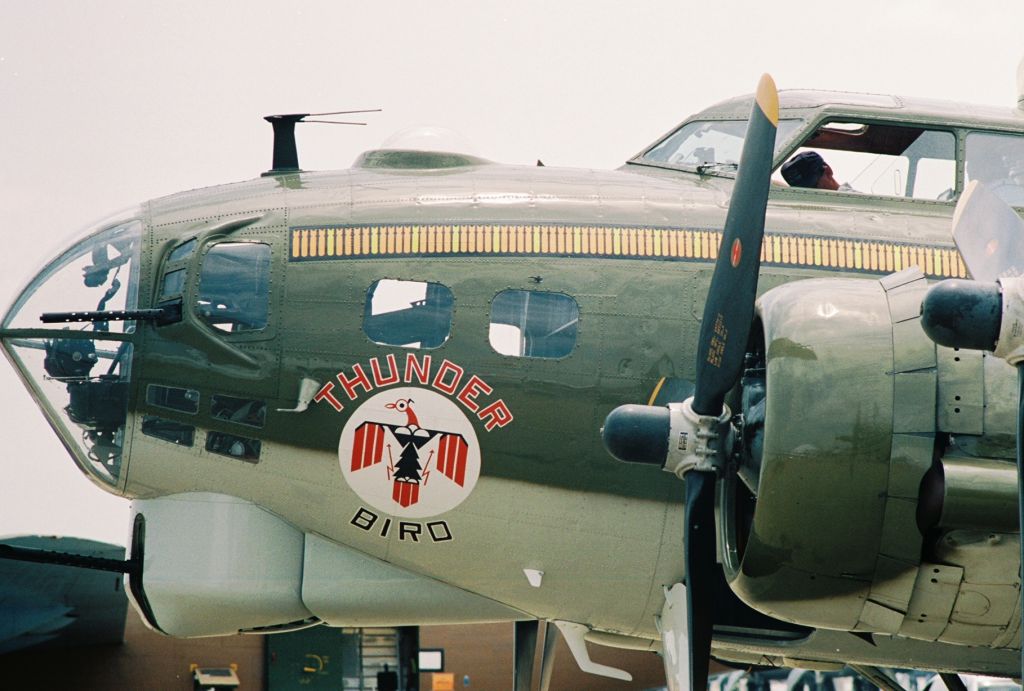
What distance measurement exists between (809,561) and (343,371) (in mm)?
3346

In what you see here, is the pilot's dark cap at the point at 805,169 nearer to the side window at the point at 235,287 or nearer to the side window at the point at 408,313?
the side window at the point at 408,313

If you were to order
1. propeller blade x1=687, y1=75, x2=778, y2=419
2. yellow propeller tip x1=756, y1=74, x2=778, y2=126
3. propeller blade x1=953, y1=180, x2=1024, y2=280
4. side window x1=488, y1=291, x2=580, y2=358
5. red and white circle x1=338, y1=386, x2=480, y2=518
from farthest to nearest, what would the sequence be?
side window x1=488, y1=291, x2=580, y2=358 < red and white circle x1=338, y1=386, x2=480, y2=518 < yellow propeller tip x1=756, y1=74, x2=778, y2=126 < propeller blade x1=687, y1=75, x2=778, y2=419 < propeller blade x1=953, y1=180, x2=1024, y2=280

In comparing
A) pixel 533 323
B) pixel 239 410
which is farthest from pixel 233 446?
pixel 533 323

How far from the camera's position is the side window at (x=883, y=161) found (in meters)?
10.8

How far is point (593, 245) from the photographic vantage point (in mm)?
9953

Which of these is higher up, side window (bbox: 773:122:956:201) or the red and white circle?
side window (bbox: 773:122:956:201)

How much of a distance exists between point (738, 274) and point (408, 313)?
2.36 m

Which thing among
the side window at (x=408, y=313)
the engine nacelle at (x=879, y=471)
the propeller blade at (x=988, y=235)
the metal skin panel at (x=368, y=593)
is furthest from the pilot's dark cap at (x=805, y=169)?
the metal skin panel at (x=368, y=593)

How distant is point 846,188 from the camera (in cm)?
1100

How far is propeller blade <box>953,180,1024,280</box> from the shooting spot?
293 inches

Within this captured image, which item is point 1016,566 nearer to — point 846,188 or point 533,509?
point 533,509

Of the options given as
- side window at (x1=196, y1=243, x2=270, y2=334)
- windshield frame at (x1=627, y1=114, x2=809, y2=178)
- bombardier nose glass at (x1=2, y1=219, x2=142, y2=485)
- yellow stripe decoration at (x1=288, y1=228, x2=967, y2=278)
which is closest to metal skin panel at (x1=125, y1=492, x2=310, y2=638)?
bombardier nose glass at (x1=2, y1=219, x2=142, y2=485)

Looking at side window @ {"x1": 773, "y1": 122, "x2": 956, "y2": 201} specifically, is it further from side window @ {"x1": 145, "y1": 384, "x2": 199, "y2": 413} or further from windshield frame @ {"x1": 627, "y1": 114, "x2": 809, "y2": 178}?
side window @ {"x1": 145, "y1": 384, "x2": 199, "y2": 413}

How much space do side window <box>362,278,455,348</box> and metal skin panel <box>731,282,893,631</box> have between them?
2.43 metres
